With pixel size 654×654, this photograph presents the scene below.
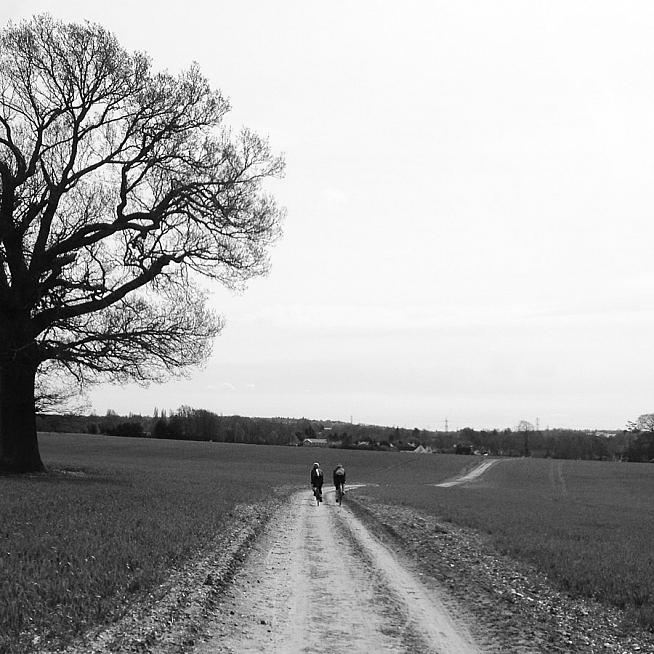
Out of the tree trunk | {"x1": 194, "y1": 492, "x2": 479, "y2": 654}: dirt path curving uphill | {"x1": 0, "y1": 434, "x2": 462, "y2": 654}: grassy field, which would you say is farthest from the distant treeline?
{"x1": 194, "y1": 492, "x2": 479, "y2": 654}: dirt path curving uphill

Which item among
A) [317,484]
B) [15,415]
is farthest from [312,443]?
[15,415]

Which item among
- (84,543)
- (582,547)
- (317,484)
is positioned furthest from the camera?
(317,484)

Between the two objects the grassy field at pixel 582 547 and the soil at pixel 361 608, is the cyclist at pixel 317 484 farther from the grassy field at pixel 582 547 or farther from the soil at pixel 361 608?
the soil at pixel 361 608

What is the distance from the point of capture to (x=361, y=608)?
30.7 ft

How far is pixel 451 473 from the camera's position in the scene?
240ft

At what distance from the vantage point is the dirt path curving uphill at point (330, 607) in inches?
305

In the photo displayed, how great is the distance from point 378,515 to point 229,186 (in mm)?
12992

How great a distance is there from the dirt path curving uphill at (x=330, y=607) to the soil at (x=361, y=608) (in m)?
0.02

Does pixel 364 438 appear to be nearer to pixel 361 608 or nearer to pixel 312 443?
pixel 312 443

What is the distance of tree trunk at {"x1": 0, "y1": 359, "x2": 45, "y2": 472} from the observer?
2470cm

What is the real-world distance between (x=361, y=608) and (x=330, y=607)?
43 cm

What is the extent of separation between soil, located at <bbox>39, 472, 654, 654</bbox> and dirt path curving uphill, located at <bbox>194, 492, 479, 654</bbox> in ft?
0.07

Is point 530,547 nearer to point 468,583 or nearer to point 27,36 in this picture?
point 468,583

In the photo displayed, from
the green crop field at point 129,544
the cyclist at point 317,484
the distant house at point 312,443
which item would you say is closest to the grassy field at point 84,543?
the green crop field at point 129,544
